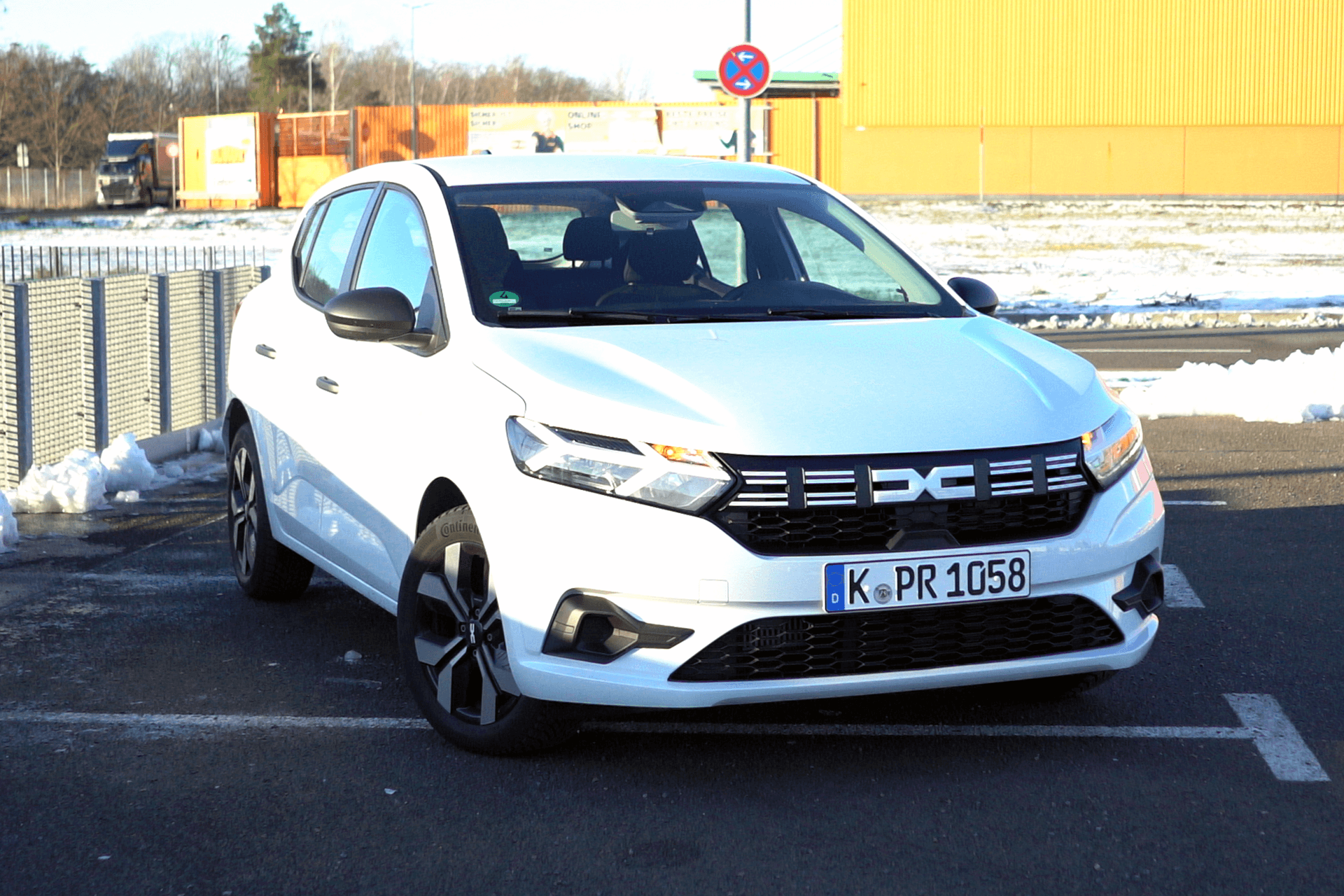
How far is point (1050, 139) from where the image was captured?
4781cm

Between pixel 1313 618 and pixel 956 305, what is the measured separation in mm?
1765

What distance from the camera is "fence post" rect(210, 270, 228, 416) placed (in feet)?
34.0

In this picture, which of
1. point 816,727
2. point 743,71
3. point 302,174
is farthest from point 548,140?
point 816,727

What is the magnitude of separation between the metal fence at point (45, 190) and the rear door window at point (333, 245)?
64.4 meters

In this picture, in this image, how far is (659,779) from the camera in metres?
3.95

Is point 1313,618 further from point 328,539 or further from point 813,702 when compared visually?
point 328,539

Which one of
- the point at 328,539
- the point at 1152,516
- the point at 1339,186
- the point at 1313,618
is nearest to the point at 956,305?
the point at 1152,516

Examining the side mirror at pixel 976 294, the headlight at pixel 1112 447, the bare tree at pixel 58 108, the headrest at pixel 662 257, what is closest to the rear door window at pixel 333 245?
the headrest at pixel 662 257

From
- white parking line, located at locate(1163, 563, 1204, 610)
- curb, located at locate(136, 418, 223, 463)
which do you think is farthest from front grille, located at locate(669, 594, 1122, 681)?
curb, located at locate(136, 418, 223, 463)

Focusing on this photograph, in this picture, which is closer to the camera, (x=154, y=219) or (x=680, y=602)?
(x=680, y=602)

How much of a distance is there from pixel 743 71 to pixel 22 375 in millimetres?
8298

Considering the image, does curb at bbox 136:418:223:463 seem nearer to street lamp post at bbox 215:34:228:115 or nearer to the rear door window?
the rear door window

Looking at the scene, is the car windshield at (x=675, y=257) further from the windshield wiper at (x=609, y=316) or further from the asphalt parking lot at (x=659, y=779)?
the asphalt parking lot at (x=659, y=779)

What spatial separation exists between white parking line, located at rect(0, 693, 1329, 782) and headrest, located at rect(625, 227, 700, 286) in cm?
137
